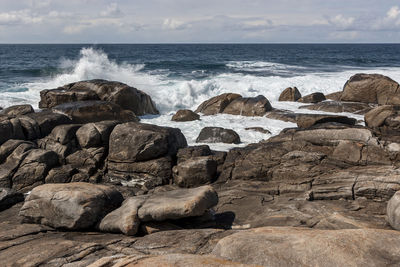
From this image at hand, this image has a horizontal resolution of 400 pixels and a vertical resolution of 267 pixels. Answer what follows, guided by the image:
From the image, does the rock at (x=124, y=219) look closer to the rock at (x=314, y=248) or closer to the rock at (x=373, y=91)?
the rock at (x=314, y=248)

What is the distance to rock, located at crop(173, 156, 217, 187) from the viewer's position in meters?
11.6

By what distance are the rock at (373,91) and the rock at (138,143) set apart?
1363 cm

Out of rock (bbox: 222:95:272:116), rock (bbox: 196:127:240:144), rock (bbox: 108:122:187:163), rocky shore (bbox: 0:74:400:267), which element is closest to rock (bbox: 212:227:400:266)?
rocky shore (bbox: 0:74:400:267)

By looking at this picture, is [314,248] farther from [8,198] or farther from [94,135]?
[94,135]

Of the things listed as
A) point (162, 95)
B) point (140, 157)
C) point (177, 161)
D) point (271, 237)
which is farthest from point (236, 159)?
point (162, 95)

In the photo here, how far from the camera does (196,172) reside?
1168 cm

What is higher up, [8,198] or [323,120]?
[323,120]

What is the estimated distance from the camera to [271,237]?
5.36 m

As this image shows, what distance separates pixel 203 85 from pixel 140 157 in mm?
19319

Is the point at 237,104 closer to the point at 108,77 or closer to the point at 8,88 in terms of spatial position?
the point at 108,77

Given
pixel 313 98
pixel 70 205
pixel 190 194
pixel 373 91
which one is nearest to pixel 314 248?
pixel 190 194

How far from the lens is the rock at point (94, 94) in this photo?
18781mm

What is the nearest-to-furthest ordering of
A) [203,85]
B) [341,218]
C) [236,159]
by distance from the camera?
[341,218], [236,159], [203,85]

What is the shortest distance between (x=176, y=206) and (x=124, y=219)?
1040 millimetres
